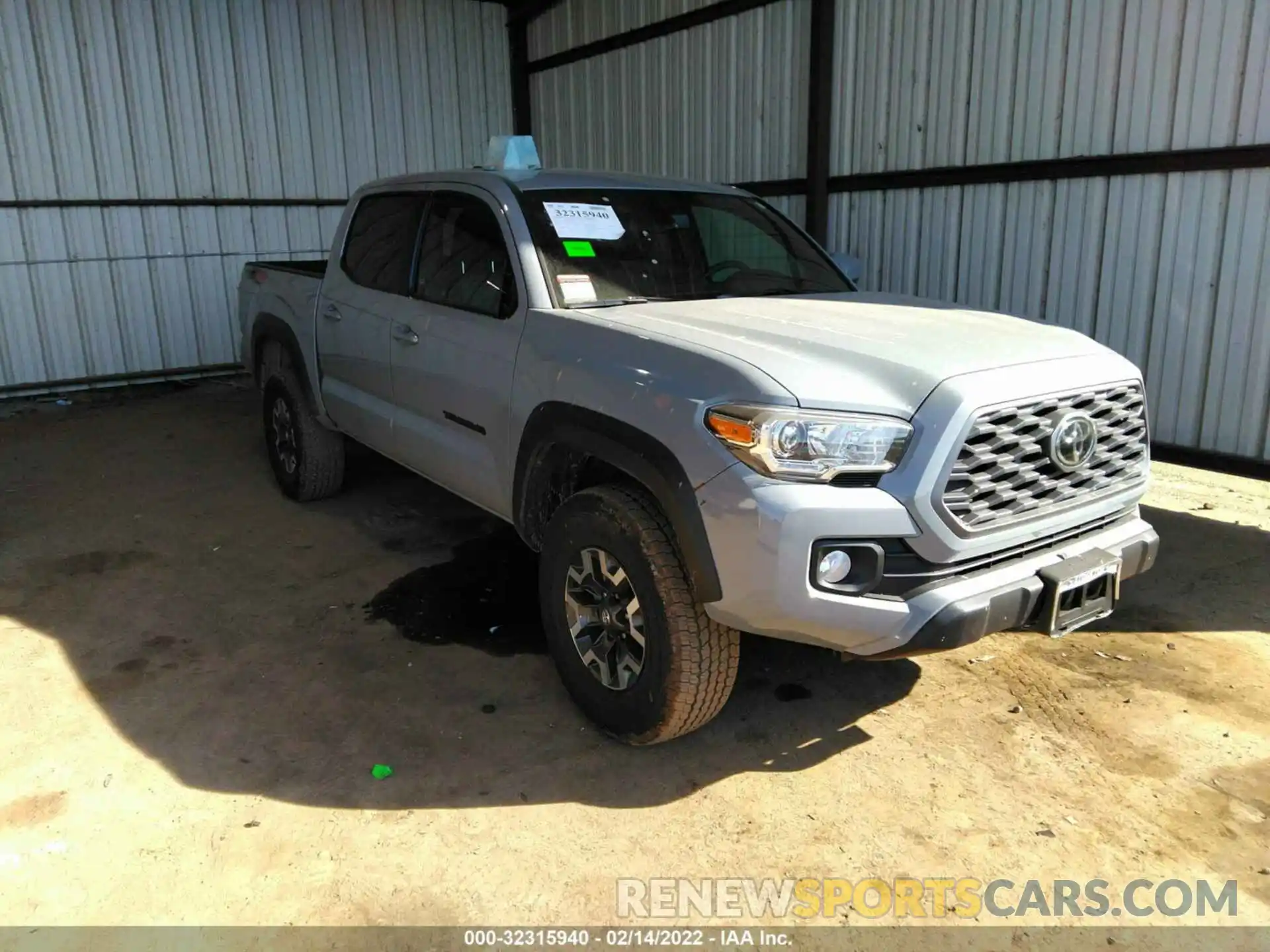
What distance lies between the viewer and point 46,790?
9.50 ft

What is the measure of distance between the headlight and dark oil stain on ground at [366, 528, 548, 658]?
1708mm

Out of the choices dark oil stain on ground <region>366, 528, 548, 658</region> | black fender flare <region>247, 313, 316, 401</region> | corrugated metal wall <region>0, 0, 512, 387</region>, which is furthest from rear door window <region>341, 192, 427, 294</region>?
corrugated metal wall <region>0, 0, 512, 387</region>

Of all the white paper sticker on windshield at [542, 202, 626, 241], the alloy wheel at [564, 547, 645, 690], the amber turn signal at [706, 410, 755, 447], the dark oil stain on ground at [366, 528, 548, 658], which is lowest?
the dark oil stain on ground at [366, 528, 548, 658]

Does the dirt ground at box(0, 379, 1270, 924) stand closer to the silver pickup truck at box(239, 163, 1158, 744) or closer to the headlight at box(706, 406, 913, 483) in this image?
the silver pickup truck at box(239, 163, 1158, 744)

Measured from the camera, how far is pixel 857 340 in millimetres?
2900

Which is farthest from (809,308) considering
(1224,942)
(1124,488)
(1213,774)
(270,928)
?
(270,928)

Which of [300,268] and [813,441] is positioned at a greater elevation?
[300,268]

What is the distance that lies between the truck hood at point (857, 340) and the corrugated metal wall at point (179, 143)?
8.07 m

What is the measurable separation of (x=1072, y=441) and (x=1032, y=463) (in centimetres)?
17

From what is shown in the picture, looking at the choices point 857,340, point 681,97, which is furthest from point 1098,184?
point 681,97

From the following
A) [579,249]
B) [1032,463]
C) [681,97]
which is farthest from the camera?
[681,97]

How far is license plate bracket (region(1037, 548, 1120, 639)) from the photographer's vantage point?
2.68m

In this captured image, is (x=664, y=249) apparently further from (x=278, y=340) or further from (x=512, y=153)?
(x=278, y=340)
